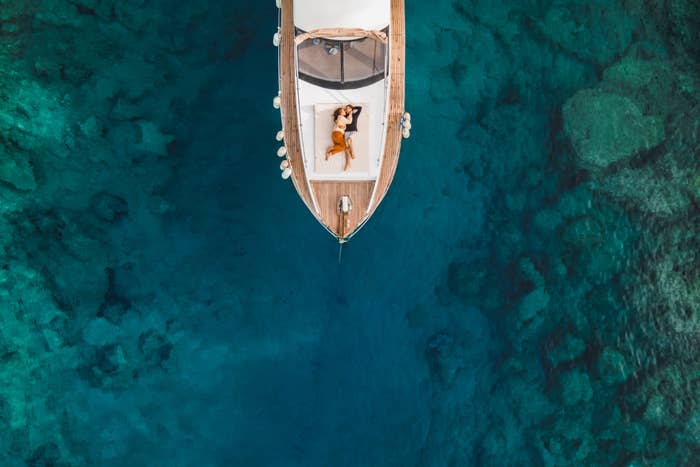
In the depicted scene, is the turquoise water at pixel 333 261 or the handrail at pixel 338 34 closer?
the handrail at pixel 338 34

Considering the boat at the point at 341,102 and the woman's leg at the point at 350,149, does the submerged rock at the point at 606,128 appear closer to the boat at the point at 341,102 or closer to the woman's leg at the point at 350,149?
the boat at the point at 341,102

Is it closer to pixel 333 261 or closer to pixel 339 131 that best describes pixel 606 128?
pixel 339 131

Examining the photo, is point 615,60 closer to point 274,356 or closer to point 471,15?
point 471,15

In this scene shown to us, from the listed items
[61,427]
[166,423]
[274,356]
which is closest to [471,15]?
[274,356]

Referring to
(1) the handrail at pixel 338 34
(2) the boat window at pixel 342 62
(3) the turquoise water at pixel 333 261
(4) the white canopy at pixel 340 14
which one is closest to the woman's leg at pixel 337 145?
(2) the boat window at pixel 342 62

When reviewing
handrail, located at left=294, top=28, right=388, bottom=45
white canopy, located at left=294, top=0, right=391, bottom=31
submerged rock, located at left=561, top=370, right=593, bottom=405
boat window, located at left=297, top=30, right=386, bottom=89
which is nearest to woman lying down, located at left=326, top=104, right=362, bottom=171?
boat window, located at left=297, top=30, right=386, bottom=89

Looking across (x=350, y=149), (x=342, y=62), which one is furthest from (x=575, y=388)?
(x=342, y=62)

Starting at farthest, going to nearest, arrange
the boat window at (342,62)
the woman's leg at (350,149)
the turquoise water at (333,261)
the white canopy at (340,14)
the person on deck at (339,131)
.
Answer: the turquoise water at (333,261), the woman's leg at (350,149), the boat window at (342,62), the person on deck at (339,131), the white canopy at (340,14)

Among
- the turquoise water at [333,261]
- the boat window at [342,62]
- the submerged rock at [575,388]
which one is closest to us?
the boat window at [342,62]
